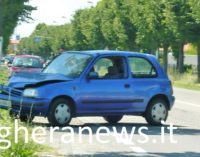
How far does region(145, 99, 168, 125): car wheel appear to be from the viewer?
15.8m

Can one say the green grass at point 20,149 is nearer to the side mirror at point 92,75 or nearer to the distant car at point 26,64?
the side mirror at point 92,75

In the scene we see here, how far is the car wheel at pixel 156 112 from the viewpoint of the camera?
51.9 feet

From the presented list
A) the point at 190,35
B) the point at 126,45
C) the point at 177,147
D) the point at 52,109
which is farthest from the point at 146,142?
the point at 126,45

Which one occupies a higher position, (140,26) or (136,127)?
(140,26)

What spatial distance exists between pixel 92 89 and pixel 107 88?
0.41 m

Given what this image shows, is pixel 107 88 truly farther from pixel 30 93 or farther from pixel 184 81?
pixel 184 81

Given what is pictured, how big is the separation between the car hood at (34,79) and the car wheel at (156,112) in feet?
7.54

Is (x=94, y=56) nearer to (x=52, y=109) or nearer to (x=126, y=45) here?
(x=52, y=109)

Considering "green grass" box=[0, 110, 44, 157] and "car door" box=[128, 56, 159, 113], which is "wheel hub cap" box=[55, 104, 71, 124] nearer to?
"car door" box=[128, 56, 159, 113]

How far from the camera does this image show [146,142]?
12.6 m

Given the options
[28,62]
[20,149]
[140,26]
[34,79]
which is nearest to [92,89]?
[34,79]

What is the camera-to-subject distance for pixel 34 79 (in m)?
14.7

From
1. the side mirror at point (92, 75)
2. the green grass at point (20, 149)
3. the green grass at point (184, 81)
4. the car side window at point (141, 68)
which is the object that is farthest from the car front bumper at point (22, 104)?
the green grass at point (184, 81)

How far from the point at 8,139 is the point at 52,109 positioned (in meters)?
4.82
